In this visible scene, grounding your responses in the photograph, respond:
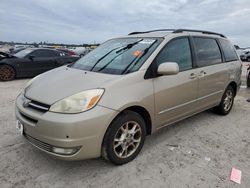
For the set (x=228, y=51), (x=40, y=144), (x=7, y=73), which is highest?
(x=228, y=51)

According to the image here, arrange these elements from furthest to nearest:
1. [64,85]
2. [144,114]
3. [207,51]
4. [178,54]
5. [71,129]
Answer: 1. [207,51]
2. [178,54]
3. [144,114]
4. [64,85]
5. [71,129]

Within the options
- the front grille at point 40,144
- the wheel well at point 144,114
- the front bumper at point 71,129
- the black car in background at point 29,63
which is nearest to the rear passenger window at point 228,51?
the wheel well at point 144,114

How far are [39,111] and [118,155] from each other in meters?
1.05

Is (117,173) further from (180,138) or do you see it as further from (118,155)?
(180,138)

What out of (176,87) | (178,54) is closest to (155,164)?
(176,87)

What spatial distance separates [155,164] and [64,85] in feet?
4.92

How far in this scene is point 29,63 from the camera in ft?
29.2

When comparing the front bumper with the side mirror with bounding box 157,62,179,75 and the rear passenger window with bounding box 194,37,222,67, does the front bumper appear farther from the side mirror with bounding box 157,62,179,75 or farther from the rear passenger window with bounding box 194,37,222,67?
the rear passenger window with bounding box 194,37,222,67

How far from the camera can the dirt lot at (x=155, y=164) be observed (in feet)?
7.77

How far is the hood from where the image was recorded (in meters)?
2.39

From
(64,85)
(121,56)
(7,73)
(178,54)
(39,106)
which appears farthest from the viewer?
(7,73)

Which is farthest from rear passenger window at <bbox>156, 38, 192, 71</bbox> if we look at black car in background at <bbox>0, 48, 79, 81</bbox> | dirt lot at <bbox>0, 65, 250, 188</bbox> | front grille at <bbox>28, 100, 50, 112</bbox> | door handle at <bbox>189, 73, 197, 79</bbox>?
black car in background at <bbox>0, 48, 79, 81</bbox>

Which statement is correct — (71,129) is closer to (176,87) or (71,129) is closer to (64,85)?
(64,85)

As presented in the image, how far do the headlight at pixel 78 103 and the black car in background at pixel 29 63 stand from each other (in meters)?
7.44
